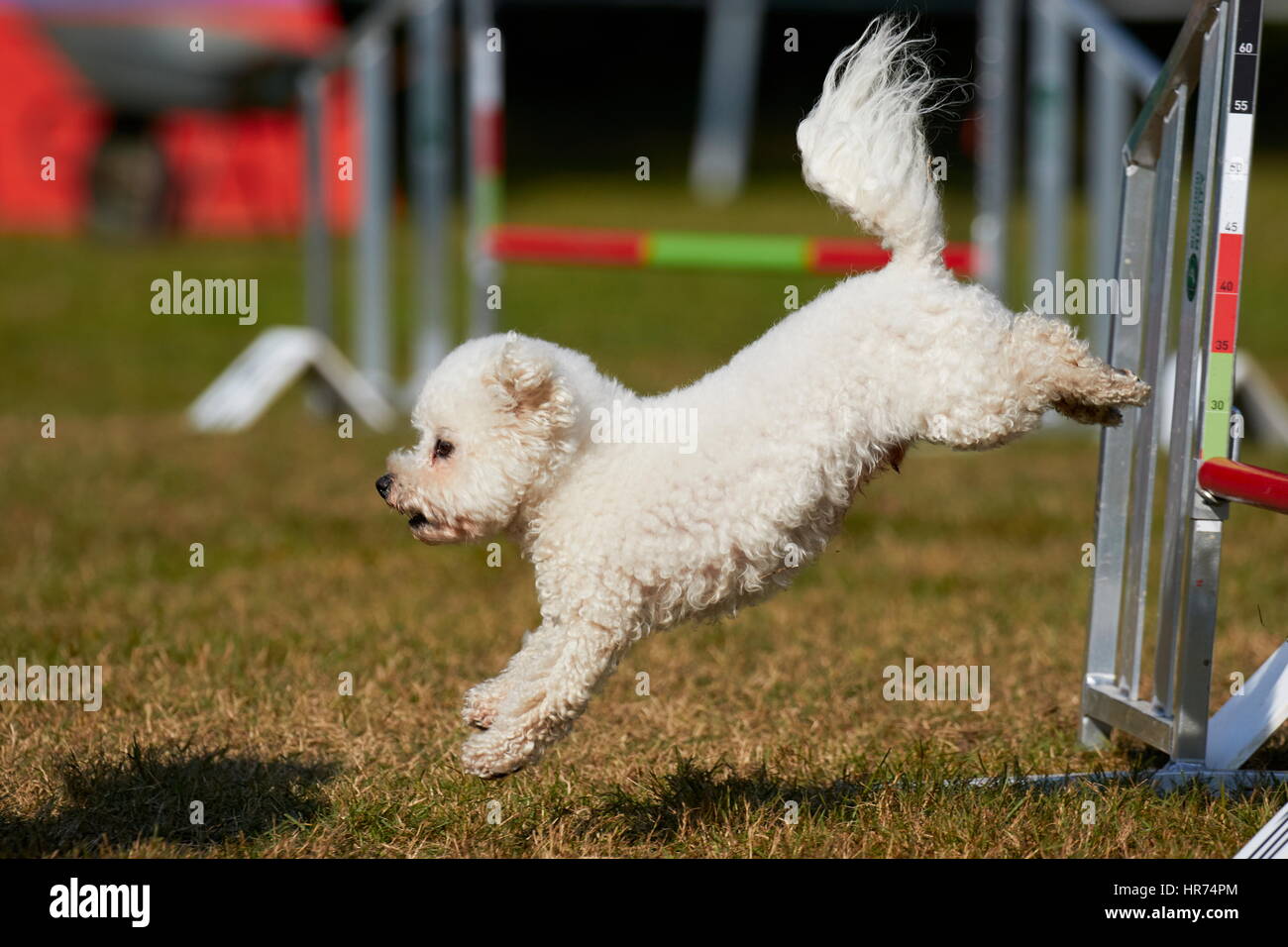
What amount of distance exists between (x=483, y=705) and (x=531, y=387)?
630 mm

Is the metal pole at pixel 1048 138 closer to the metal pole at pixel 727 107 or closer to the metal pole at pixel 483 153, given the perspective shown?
the metal pole at pixel 483 153

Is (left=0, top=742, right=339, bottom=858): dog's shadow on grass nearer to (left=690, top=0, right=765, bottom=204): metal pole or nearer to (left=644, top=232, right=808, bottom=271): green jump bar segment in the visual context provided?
(left=644, top=232, right=808, bottom=271): green jump bar segment

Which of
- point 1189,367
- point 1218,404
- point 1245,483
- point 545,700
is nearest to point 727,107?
point 1189,367

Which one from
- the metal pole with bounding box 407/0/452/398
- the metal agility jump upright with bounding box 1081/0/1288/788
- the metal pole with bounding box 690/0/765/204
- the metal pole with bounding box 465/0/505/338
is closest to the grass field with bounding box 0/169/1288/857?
the metal agility jump upright with bounding box 1081/0/1288/788

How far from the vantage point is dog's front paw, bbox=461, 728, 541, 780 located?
3.02 metres

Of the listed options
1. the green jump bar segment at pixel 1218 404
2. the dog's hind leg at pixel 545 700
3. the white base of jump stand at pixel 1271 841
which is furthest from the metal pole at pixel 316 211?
the white base of jump stand at pixel 1271 841

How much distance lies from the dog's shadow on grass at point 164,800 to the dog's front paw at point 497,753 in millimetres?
581

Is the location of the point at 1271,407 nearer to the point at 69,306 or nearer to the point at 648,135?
the point at 69,306

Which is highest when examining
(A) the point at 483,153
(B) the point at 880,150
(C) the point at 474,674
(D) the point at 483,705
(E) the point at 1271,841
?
(A) the point at 483,153

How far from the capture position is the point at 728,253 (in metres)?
7.30

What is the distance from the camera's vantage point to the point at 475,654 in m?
4.91

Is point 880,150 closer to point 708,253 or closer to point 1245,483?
point 1245,483

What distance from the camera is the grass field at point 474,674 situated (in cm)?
334

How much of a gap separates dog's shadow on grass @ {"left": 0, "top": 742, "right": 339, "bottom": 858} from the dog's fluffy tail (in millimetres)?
1690
